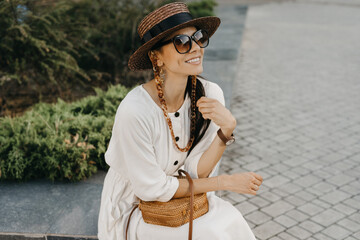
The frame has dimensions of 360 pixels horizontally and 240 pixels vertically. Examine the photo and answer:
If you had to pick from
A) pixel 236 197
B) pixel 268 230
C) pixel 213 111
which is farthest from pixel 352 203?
pixel 213 111

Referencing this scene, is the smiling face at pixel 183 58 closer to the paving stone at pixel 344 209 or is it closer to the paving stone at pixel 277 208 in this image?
the paving stone at pixel 277 208

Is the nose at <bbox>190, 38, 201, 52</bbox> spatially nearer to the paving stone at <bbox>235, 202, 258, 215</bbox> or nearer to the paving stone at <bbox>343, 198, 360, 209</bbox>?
the paving stone at <bbox>235, 202, 258, 215</bbox>

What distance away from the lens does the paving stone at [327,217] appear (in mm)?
3584

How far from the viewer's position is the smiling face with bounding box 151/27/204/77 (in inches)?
88.6

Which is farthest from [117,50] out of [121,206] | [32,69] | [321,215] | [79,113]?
[121,206]

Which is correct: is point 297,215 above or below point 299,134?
below

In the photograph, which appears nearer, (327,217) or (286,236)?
(286,236)

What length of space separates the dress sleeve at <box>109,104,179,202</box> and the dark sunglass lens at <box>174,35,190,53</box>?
0.39 m

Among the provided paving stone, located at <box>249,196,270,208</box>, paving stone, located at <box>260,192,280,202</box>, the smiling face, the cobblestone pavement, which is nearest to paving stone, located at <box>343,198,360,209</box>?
the cobblestone pavement

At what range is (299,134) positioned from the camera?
5.42 meters

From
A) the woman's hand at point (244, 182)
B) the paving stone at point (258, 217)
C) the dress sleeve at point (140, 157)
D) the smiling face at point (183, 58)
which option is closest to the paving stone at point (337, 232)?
the paving stone at point (258, 217)

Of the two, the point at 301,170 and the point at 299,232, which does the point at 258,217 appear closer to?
the point at 299,232

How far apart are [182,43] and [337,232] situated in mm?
→ 2223

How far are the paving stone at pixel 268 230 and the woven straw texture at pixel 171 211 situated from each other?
4.29ft
